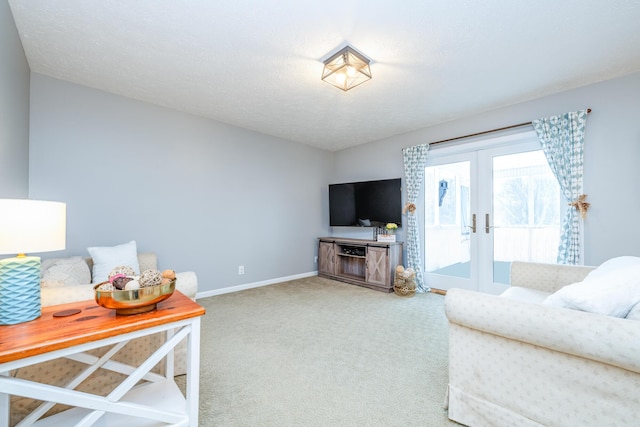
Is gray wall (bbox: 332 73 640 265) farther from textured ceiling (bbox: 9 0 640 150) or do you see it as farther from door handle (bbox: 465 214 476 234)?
door handle (bbox: 465 214 476 234)

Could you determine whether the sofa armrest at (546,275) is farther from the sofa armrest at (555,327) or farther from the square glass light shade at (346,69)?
the square glass light shade at (346,69)

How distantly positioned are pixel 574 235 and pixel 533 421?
2.47 m

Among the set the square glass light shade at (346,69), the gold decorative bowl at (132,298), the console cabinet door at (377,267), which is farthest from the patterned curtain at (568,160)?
the gold decorative bowl at (132,298)

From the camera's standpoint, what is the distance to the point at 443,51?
7.37 ft

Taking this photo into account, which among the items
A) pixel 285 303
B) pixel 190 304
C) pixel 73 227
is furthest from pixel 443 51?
pixel 73 227

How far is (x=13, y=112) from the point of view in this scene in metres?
2.04

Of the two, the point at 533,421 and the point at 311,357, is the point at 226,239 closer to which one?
the point at 311,357

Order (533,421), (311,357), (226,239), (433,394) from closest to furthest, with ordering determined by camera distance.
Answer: (533,421) → (433,394) → (311,357) → (226,239)

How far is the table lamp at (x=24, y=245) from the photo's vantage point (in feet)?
Result: 3.26

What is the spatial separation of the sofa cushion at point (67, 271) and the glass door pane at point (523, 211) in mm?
4501

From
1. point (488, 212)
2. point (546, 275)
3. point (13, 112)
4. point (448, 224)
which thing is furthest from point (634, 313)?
point (13, 112)

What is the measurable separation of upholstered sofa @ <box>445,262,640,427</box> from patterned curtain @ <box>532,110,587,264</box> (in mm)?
2009

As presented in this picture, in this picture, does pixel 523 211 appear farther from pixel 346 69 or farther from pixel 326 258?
pixel 326 258

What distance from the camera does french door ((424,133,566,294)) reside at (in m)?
3.19
